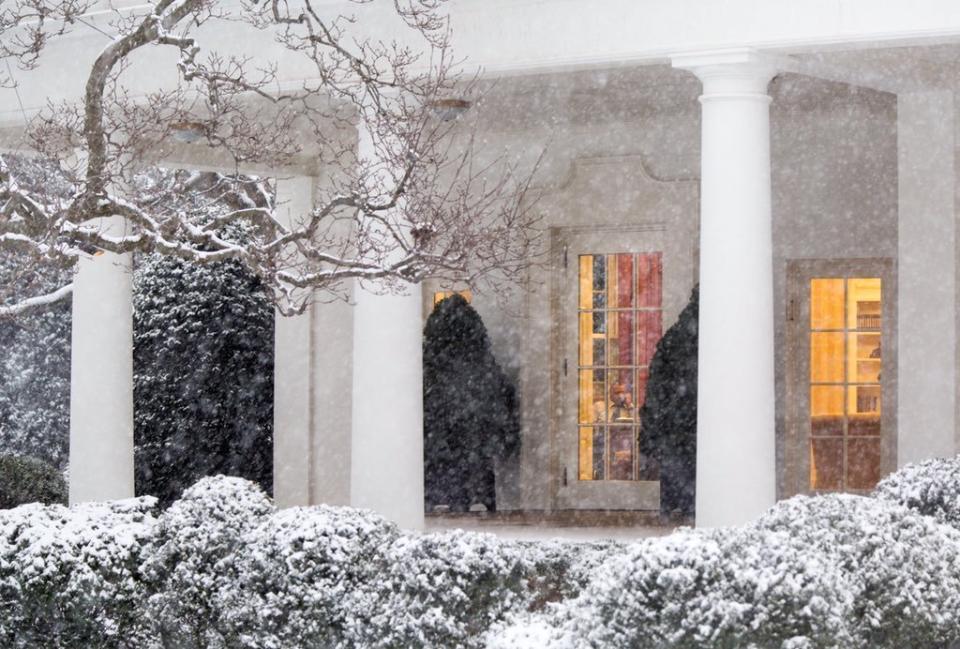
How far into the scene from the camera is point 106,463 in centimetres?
1173

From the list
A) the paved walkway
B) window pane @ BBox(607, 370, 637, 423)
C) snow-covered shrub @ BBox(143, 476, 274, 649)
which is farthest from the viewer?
window pane @ BBox(607, 370, 637, 423)

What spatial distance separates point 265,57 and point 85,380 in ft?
9.52

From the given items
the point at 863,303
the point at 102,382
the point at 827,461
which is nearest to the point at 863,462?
the point at 827,461

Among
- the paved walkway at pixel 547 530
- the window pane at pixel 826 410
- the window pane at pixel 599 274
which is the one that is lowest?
the paved walkway at pixel 547 530

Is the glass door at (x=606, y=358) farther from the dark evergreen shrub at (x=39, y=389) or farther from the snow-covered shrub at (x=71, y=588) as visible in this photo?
the dark evergreen shrub at (x=39, y=389)

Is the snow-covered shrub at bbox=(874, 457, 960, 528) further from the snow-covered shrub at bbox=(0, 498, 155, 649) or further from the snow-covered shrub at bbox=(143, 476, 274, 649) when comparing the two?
the snow-covered shrub at bbox=(0, 498, 155, 649)

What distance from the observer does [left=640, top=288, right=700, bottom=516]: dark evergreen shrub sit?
1346 cm

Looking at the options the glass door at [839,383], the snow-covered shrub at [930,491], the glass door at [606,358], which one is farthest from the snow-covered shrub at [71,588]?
the glass door at [839,383]

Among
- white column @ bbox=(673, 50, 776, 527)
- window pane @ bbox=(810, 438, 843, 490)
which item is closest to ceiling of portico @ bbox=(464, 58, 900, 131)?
white column @ bbox=(673, 50, 776, 527)

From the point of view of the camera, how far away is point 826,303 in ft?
45.6

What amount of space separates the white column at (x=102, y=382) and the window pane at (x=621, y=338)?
4593 millimetres

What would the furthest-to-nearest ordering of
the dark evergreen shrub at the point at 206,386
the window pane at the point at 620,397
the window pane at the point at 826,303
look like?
the dark evergreen shrub at the point at 206,386 < the window pane at the point at 620,397 < the window pane at the point at 826,303

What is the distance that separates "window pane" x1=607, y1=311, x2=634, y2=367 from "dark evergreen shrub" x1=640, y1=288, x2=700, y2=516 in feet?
2.48

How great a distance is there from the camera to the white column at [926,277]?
11.4 meters
